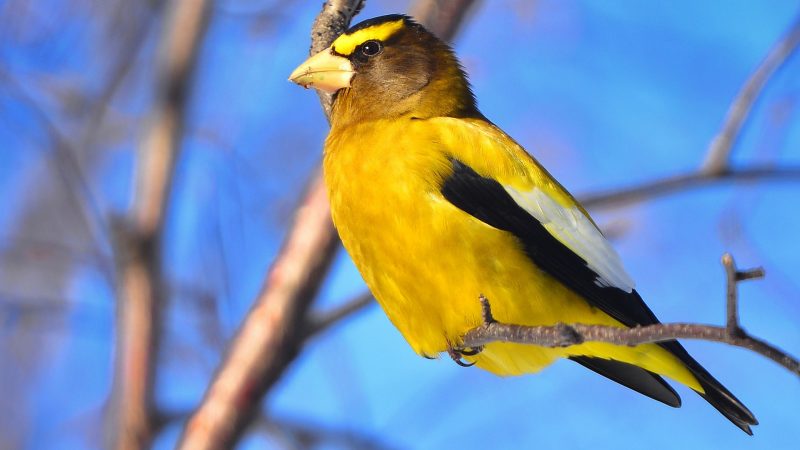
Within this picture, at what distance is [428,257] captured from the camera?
11.3 ft

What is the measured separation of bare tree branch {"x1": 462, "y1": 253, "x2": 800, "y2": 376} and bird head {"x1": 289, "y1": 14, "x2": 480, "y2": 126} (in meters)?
1.23

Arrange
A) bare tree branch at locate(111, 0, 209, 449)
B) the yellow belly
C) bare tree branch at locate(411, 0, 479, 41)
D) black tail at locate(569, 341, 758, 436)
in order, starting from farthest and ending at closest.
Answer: bare tree branch at locate(111, 0, 209, 449) → bare tree branch at locate(411, 0, 479, 41) → black tail at locate(569, 341, 758, 436) → the yellow belly

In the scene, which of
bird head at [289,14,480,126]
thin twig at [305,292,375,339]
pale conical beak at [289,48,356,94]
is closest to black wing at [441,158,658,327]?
bird head at [289,14,480,126]

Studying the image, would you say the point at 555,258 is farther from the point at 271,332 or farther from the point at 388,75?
the point at 271,332

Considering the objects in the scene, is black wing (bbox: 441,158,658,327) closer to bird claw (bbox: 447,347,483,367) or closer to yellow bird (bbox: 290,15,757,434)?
yellow bird (bbox: 290,15,757,434)

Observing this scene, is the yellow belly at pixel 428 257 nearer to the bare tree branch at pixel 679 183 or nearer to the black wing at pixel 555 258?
the black wing at pixel 555 258

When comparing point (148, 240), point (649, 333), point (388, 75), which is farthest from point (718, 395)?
point (148, 240)

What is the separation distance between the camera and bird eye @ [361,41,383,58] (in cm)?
432

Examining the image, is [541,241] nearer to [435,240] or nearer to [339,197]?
[435,240]

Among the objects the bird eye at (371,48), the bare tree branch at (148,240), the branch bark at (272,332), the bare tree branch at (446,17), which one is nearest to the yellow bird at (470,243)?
the bird eye at (371,48)

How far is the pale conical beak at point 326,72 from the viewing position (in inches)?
161

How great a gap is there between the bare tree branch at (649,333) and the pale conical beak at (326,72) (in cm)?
136

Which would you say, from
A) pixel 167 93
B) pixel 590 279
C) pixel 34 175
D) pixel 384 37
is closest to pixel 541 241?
pixel 590 279

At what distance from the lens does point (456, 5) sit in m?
4.79
